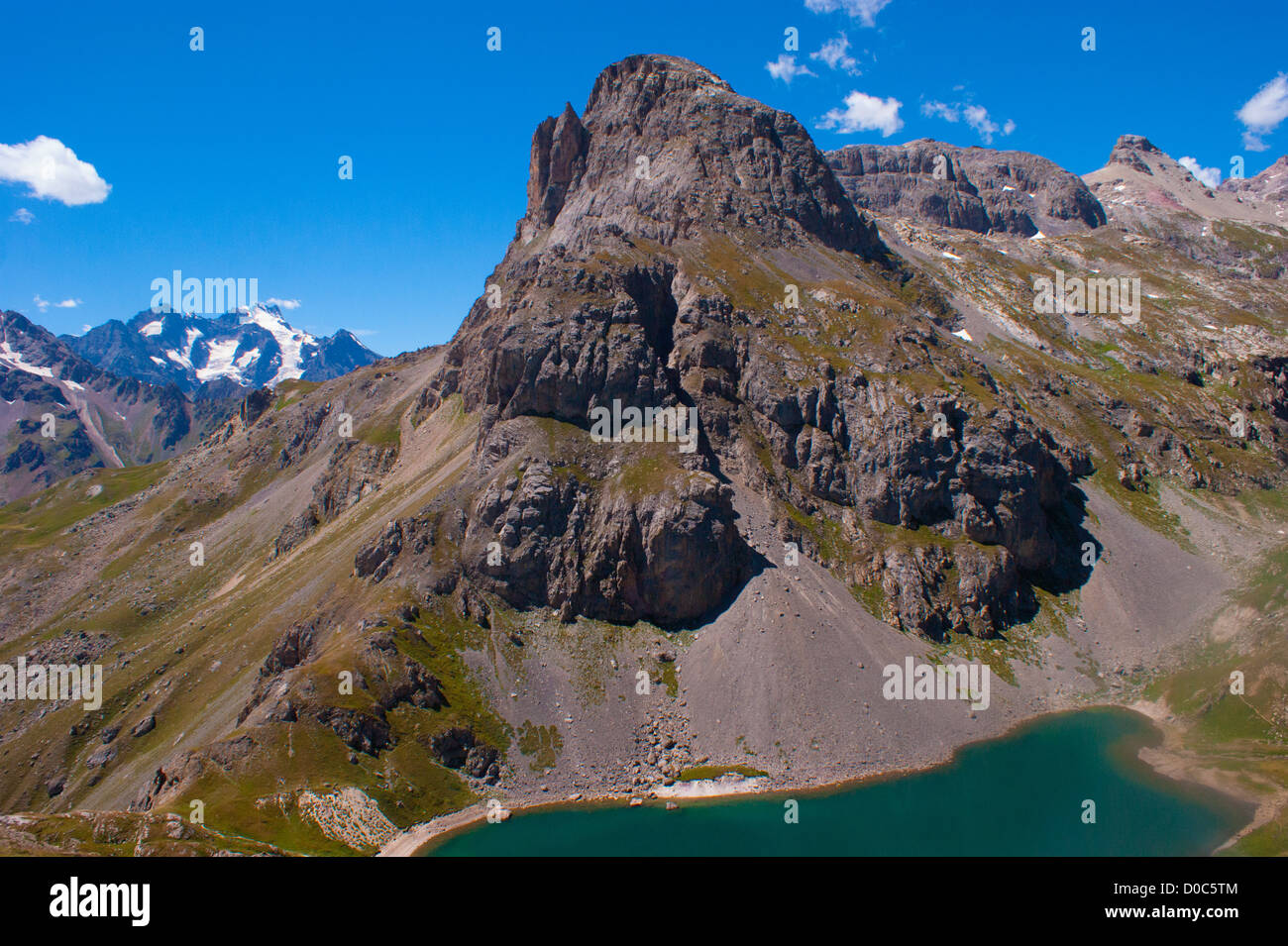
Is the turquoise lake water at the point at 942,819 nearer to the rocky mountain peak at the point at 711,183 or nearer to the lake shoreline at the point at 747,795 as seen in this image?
the lake shoreline at the point at 747,795

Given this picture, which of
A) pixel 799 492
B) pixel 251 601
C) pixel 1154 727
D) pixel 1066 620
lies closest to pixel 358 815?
pixel 251 601

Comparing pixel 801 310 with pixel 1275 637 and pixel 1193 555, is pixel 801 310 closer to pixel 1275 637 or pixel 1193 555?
pixel 1193 555

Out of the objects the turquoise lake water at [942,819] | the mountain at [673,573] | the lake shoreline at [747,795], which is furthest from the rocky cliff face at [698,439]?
the turquoise lake water at [942,819]

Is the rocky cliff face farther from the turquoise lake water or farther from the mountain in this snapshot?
the turquoise lake water

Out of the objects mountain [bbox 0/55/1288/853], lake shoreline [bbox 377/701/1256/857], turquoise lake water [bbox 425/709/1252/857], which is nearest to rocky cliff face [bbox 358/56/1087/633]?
mountain [bbox 0/55/1288/853]

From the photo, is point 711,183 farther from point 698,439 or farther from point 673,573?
point 673,573

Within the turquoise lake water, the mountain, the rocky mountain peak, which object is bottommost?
the turquoise lake water
